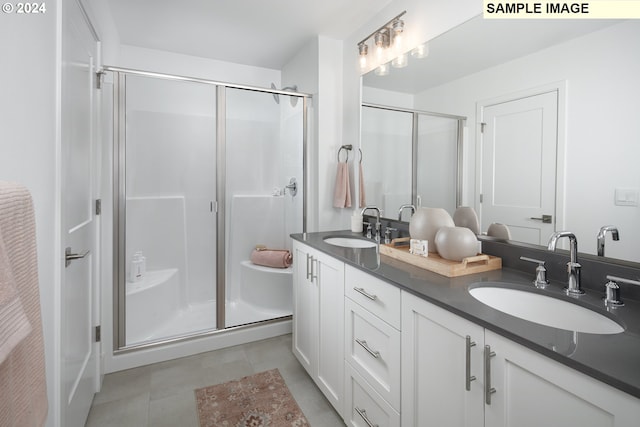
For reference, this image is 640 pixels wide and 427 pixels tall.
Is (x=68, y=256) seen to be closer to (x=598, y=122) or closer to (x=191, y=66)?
(x=598, y=122)

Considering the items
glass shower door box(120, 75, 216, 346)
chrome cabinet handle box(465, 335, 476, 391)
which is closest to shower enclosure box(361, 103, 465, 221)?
chrome cabinet handle box(465, 335, 476, 391)

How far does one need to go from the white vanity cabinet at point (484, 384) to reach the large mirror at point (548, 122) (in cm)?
63

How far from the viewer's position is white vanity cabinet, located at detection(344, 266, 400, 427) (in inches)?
48.0

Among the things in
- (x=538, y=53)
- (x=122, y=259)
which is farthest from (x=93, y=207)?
(x=538, y=53)

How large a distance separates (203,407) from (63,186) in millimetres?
1345

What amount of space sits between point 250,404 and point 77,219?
1336 mm

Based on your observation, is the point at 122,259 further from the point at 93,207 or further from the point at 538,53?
the point at 538,53

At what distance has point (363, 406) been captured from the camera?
143 cm

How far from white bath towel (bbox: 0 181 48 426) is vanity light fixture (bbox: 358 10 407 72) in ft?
6.64

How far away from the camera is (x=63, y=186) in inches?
49.6

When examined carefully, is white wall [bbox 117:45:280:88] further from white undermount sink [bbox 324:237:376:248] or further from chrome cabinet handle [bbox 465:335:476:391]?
chrome cabinet handle [bbox 465:335:476:391]

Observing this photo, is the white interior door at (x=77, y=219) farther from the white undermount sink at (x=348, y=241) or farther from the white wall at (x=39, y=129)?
the white undermount sink at (x=348, y=241)

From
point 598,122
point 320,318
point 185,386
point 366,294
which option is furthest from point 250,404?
point 598,122

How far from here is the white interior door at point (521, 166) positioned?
123 cm
